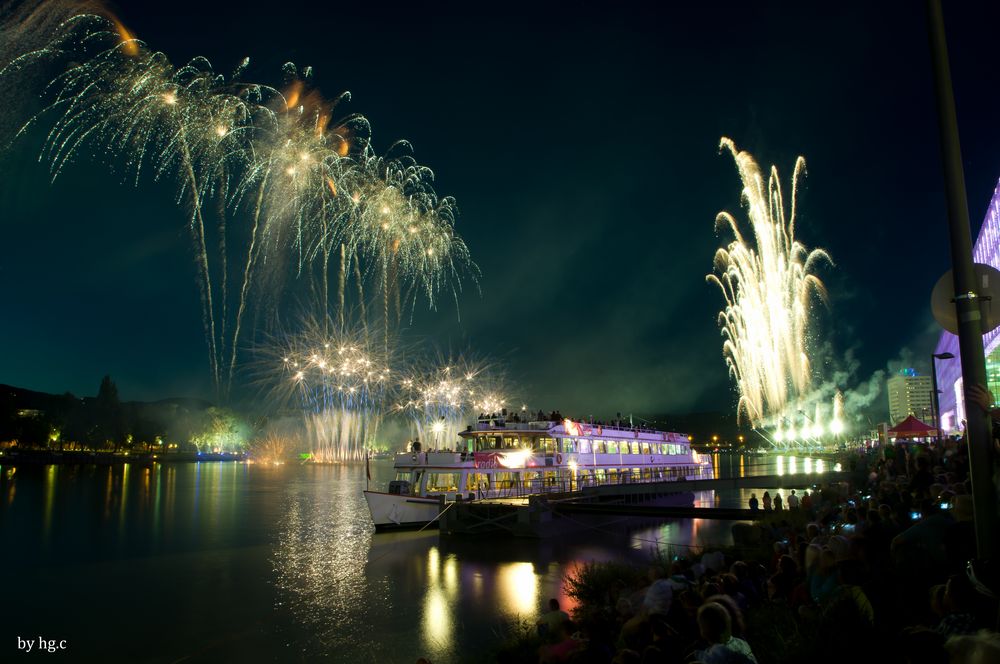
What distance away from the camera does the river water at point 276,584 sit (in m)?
18.2

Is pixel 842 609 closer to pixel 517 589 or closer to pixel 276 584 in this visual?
pixel 517 589

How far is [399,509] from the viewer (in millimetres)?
37125

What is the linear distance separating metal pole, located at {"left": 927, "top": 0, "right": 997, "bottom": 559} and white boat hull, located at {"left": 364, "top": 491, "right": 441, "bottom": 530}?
34190 millimetres

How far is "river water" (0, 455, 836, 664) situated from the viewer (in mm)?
18156

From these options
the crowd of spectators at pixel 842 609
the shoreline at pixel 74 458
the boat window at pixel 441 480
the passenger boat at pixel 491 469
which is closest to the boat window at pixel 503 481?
the passenger boat at pixel 491 469

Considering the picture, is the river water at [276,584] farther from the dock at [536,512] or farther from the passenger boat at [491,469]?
the passenger boat at [491,469]

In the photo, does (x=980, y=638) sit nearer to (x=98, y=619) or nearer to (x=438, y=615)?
(x=438, y=615)

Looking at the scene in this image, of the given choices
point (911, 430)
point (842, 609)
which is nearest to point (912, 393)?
point (911, 430)

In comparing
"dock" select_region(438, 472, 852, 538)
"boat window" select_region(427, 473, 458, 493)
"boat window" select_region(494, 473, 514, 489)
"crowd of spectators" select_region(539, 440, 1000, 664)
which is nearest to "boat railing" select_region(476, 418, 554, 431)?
"boat window" select_region(494, 473, 514, 489)

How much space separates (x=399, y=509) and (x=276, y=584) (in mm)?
12031

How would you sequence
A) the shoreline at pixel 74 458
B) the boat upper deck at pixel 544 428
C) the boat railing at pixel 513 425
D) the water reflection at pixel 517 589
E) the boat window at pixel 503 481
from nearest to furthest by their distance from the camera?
1. the water reflection at pixel 517 589
2. the boat window at pixel 503 481
3. the boat upper deck at pixel 544 428
4. the boat railing at pixel 513 425
5. the shoreline at pixel 74 458

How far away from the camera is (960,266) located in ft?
15.6

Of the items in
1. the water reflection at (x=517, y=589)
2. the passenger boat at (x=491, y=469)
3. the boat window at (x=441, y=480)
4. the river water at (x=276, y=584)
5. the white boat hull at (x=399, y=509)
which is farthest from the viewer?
the boat window at (x=441, y=480)

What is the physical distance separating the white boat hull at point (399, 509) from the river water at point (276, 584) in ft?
2.37
